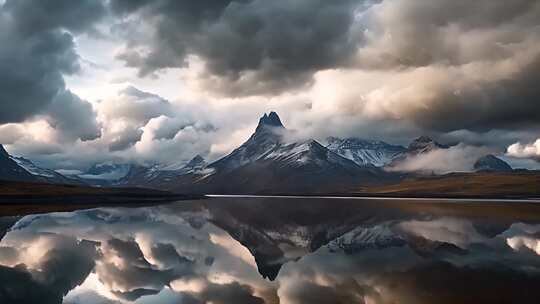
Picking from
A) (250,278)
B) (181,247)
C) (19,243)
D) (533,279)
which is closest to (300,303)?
(250,278)

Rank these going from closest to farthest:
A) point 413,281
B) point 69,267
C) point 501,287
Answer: point 501,287, point 413,281, point 69,267

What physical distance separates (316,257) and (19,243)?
36998mm

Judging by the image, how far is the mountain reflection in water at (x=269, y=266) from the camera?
31377 mm

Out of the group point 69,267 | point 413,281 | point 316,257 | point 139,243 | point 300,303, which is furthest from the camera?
point 139,243

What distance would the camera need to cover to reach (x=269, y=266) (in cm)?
4500

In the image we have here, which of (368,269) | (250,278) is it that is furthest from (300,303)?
(368,269)

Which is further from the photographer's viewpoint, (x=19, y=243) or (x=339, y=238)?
(x=339, y=238)

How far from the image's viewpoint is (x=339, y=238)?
66625 mm

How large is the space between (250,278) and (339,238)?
100ft

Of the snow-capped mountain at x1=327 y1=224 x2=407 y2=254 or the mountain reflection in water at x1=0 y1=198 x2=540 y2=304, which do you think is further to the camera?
the snow-capped mountain at x1=327 y1=224 x2=407 y2=254

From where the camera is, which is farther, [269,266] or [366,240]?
[366,240]

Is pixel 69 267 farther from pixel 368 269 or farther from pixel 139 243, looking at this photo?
pixel 368 269

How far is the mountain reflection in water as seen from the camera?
3138 centimetres

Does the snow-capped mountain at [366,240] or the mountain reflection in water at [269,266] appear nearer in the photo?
the mountain reflection in water at [269,266]
